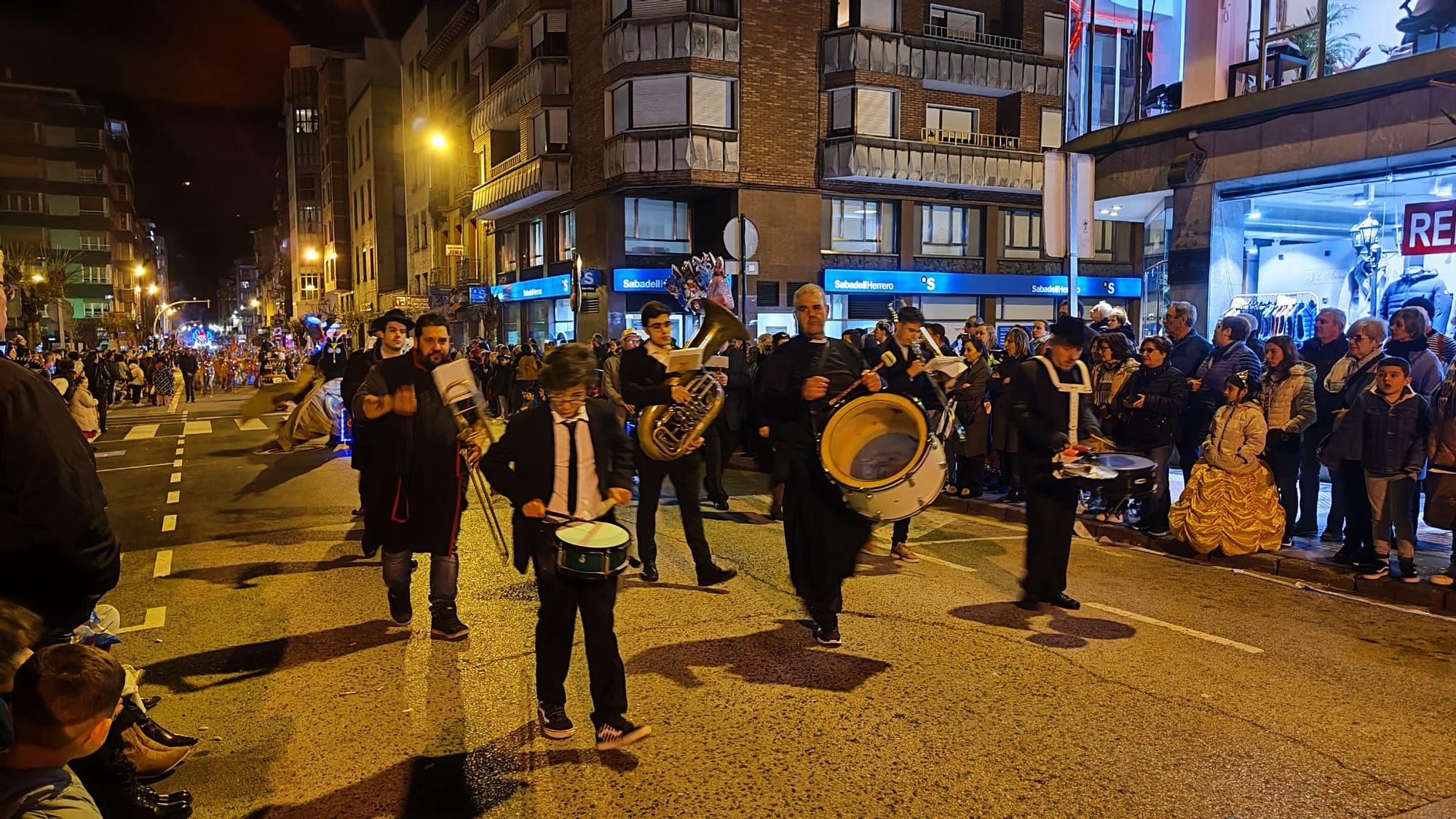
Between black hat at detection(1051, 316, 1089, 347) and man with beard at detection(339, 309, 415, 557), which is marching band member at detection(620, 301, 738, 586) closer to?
man with beard at detection(339, 309, 415, 557)

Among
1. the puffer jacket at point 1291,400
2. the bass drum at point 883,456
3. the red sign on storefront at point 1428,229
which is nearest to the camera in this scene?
the bass drum at point 883,456

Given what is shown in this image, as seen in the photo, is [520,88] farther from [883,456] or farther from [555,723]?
[555,723]

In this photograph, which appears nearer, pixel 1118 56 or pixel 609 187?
pixel 1118 56

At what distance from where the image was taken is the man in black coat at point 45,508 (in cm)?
308

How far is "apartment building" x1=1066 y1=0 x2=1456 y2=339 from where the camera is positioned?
12.0 meters

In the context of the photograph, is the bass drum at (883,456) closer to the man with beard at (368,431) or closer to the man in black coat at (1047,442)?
the man in black coat at (1047,442)

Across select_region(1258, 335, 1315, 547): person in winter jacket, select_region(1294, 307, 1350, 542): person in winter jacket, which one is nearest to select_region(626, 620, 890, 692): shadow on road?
select_region(1258, 335, 1315, 547): person in winter jacket

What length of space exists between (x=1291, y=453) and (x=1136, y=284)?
99.3 feet

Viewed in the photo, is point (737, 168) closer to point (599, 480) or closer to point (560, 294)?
point (560, 294)

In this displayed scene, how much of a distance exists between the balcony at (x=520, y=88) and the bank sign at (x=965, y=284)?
11.3 meters

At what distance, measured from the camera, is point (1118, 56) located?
16.0 meters

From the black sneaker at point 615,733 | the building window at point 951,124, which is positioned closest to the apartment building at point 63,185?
the building window at point 951,124

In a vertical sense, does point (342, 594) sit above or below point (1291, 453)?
below

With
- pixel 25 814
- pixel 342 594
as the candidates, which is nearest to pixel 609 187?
pixel 342 594
